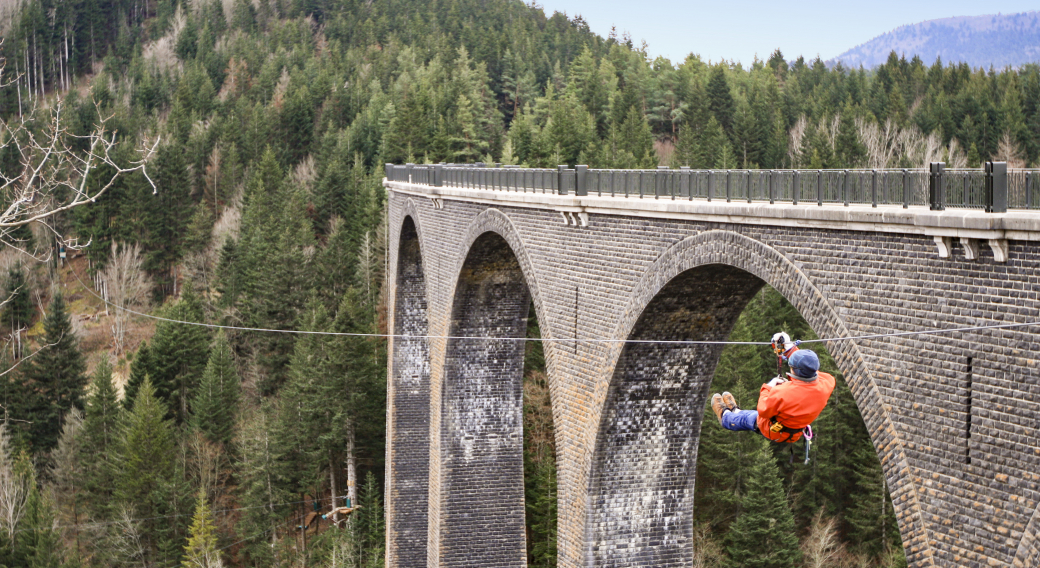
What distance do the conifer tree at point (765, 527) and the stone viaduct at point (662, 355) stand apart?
37.5 ft

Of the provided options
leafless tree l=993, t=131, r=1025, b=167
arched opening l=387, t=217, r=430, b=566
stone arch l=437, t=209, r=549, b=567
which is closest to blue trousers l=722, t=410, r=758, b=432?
stone arch l=437, t=209, r=549, b=567

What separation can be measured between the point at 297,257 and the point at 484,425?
33.5 meters

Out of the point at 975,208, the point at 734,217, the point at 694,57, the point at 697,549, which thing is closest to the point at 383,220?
the point at 697,549

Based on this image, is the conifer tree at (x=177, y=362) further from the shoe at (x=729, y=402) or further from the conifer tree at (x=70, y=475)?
the shoe at (x=729, y=402)

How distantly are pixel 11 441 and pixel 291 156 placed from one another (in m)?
45.2

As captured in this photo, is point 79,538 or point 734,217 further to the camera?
point 79,538

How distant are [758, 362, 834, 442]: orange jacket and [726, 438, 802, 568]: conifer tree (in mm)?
28221

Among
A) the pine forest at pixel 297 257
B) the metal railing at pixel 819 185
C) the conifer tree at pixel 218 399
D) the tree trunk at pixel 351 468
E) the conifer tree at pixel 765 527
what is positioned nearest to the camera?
the metal railing at pixel 819 185

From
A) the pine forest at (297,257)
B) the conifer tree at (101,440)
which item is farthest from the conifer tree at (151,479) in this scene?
the conifer tree at (101,440)

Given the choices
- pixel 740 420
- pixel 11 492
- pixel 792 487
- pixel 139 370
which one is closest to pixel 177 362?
pixel 139 370

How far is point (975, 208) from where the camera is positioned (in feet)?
33.9

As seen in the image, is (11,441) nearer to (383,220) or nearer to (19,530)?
(19,530)

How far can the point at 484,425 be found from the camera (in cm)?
2894

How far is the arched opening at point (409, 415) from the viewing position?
35000 millimetres
